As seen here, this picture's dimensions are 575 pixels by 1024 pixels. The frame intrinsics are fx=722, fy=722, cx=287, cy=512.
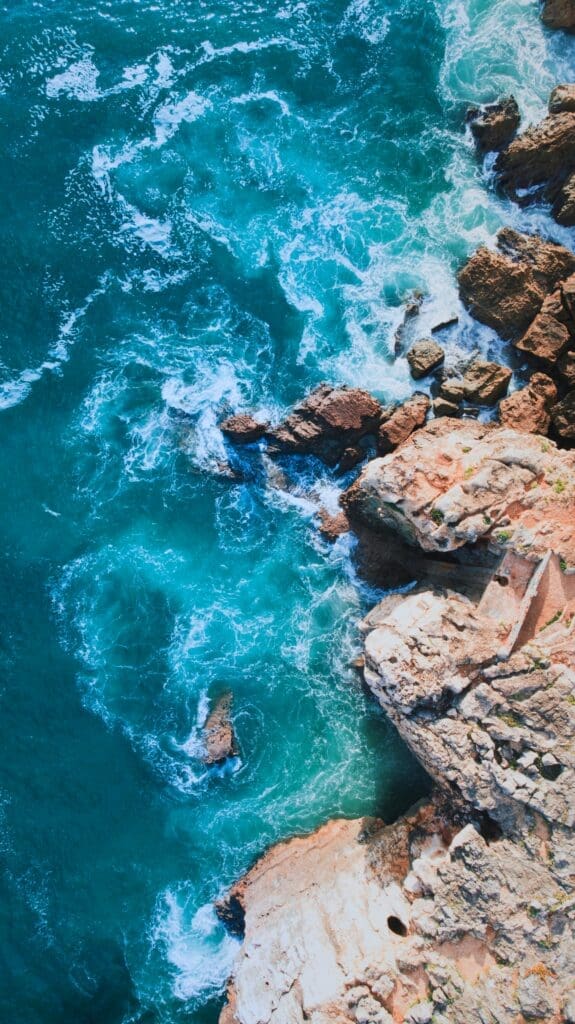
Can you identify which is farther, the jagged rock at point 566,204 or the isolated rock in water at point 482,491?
the jagged rock at point 566,204

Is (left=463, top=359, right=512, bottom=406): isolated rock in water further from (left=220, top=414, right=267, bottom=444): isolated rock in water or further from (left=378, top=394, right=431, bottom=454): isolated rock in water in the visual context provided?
(left=220, top=414, right=267, bottom=444): isolated rock in water

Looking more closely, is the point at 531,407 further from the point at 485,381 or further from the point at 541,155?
the point at 541,155

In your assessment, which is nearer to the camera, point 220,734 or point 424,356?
point 220,734

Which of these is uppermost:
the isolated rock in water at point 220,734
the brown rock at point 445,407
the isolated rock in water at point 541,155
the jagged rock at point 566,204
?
the isolated rock in water at point 541,155

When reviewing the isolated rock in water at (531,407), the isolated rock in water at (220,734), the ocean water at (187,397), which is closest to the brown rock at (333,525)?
the ocean water at (187,397)

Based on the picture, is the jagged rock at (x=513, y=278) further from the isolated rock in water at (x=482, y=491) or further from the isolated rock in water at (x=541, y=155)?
the isolated rock in water at (x=482, y=491)

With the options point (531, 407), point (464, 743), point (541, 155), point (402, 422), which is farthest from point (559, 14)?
point (464, 743)

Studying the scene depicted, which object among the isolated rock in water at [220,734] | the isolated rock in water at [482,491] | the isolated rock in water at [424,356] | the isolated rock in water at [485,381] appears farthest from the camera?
the isolated rock in water at [424,356]
